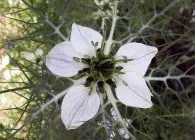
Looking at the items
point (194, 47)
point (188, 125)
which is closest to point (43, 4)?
point (194, 47)

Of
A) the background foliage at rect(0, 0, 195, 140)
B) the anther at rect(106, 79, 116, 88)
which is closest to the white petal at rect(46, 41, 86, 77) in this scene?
the anther at rect(106, 79, 116, 88)

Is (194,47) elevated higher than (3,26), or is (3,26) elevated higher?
(3,26)

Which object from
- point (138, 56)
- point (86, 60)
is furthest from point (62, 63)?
point (138, 56)

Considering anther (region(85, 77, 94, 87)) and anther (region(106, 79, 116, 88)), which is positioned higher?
anther (region(85, 77, 94, 87))

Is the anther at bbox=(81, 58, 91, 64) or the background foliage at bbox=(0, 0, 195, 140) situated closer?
the anther at bbox=(81, 58, 91, 64)

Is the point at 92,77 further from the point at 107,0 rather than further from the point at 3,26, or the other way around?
the point at 3,26

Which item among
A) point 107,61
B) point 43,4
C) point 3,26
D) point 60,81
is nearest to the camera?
point 107,61

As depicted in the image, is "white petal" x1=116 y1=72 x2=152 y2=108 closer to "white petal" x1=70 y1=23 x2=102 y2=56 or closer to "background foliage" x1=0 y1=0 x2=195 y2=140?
"white petal" x1=70 y1=23 x2=102 y2=56
